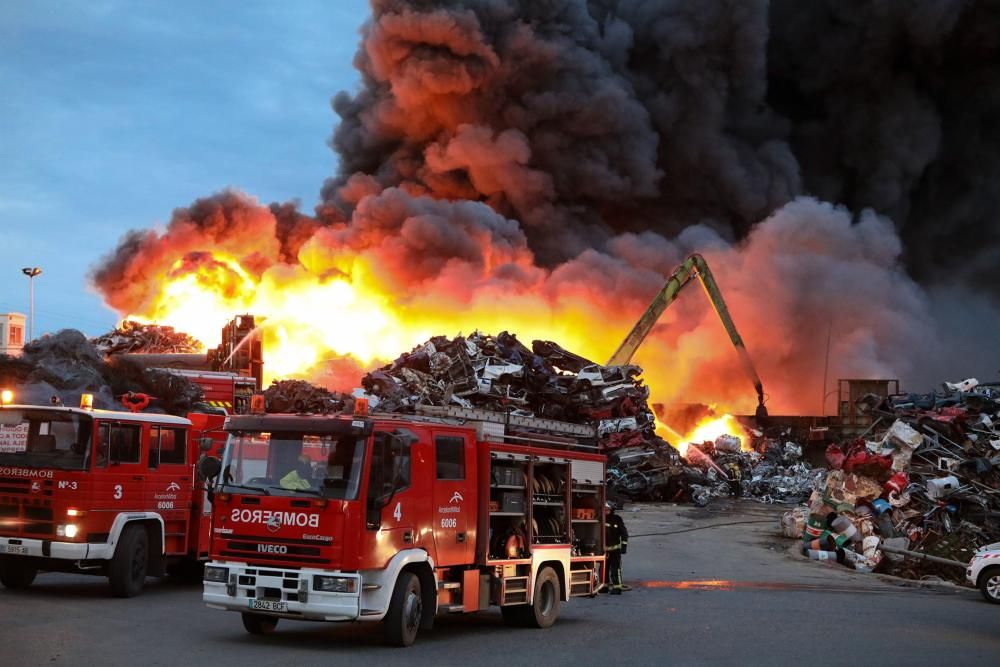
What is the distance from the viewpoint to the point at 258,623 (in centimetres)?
1258

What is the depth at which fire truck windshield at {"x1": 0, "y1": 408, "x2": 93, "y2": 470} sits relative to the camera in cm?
1469

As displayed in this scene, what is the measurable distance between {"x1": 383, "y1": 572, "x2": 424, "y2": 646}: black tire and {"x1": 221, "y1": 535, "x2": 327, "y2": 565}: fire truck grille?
985 mm

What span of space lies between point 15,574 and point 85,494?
196 cm

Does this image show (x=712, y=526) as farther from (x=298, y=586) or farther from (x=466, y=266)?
(x=466, y=266)

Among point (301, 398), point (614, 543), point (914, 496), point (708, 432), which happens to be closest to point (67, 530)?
point (614, 543)

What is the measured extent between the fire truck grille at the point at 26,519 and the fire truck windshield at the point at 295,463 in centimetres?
373

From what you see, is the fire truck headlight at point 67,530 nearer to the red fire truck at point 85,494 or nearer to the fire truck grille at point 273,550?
the red fire truck at point 85,494

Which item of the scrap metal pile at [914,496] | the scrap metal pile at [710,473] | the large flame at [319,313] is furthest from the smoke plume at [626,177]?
the scrap metal pile at [914,496]

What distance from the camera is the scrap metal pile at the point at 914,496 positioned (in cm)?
2312

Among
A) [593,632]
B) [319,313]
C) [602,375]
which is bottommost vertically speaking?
[593,632]

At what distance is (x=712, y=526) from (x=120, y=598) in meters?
18.3

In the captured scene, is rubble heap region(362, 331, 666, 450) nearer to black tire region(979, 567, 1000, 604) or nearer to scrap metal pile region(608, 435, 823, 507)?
scrap metal pile region(608, 435, 823, 507)

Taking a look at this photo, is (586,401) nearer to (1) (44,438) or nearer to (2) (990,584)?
(2) (990,584)

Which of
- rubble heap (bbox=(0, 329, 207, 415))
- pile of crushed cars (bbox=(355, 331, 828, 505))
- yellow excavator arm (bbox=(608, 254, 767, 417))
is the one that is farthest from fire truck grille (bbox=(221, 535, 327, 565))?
yellow excavator arm (bbox=(608, 254, 767, 417))
